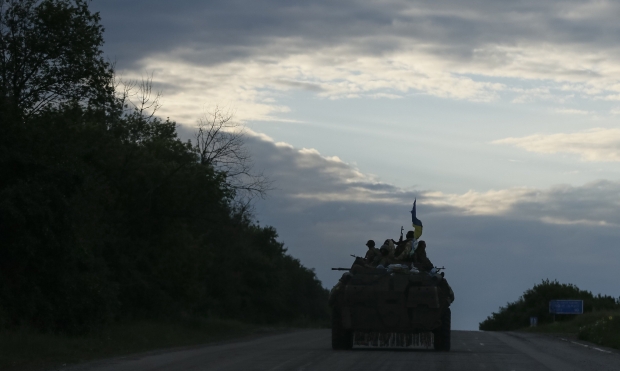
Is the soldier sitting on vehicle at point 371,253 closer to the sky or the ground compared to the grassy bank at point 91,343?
closer to the sky

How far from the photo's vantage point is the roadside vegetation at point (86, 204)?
82.8 feet

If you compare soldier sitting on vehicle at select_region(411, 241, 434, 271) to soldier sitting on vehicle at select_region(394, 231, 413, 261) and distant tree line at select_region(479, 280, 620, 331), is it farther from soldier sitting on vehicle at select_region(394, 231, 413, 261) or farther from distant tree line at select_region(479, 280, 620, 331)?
distant tree line at select_region(479, 280, 620, 331)

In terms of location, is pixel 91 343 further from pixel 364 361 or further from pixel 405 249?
pixel 364 361

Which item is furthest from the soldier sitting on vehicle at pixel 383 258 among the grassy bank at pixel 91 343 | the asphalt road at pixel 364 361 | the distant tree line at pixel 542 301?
the distant tree line at pixel 542 301

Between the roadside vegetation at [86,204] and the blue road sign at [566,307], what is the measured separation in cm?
2547

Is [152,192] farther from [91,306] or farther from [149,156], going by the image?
[91,306]

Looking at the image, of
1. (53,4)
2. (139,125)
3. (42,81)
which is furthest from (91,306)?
(139,125)

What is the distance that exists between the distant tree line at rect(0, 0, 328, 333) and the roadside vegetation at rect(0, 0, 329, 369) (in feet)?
0.15

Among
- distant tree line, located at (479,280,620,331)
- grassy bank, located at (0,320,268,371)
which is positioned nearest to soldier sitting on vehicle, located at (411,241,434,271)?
grassy bank, located at (0,320,268,371)

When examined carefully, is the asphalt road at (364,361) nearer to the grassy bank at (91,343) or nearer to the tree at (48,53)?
the grassy bank at (91,343)

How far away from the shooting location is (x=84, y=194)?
28.0 m

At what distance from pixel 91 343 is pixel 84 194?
16.4 ft

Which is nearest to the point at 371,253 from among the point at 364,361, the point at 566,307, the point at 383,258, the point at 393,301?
the point at 383,258

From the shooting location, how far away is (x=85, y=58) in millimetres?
31594
